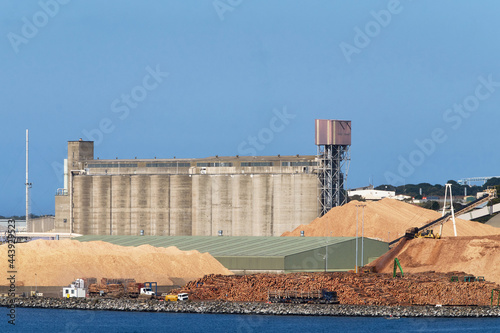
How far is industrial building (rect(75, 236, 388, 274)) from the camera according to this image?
11519cm

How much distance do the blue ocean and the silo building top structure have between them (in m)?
60.3

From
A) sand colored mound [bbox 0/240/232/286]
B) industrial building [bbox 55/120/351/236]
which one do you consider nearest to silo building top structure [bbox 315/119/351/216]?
industrial building [bbox 55/120/351/236]

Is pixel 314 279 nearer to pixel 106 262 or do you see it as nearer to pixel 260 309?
pixel 260 309

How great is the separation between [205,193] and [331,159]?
21059mm

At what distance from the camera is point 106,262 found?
359 ft

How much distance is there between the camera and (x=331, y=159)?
486 feet

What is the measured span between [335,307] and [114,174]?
80300mm

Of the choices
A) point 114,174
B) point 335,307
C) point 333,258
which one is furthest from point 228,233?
point 335,307

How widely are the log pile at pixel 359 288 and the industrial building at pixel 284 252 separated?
12.0 metres

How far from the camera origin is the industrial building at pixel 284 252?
115188 millimetres

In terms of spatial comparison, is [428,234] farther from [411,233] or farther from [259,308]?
[259,308]

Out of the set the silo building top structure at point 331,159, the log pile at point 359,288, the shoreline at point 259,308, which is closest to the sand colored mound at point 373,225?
the silo building top structure at point 331,159

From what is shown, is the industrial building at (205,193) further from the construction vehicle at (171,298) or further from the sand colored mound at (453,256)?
the construction vehicle at (171,298)

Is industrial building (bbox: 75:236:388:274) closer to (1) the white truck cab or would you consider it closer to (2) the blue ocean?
(1) the white truck cab
